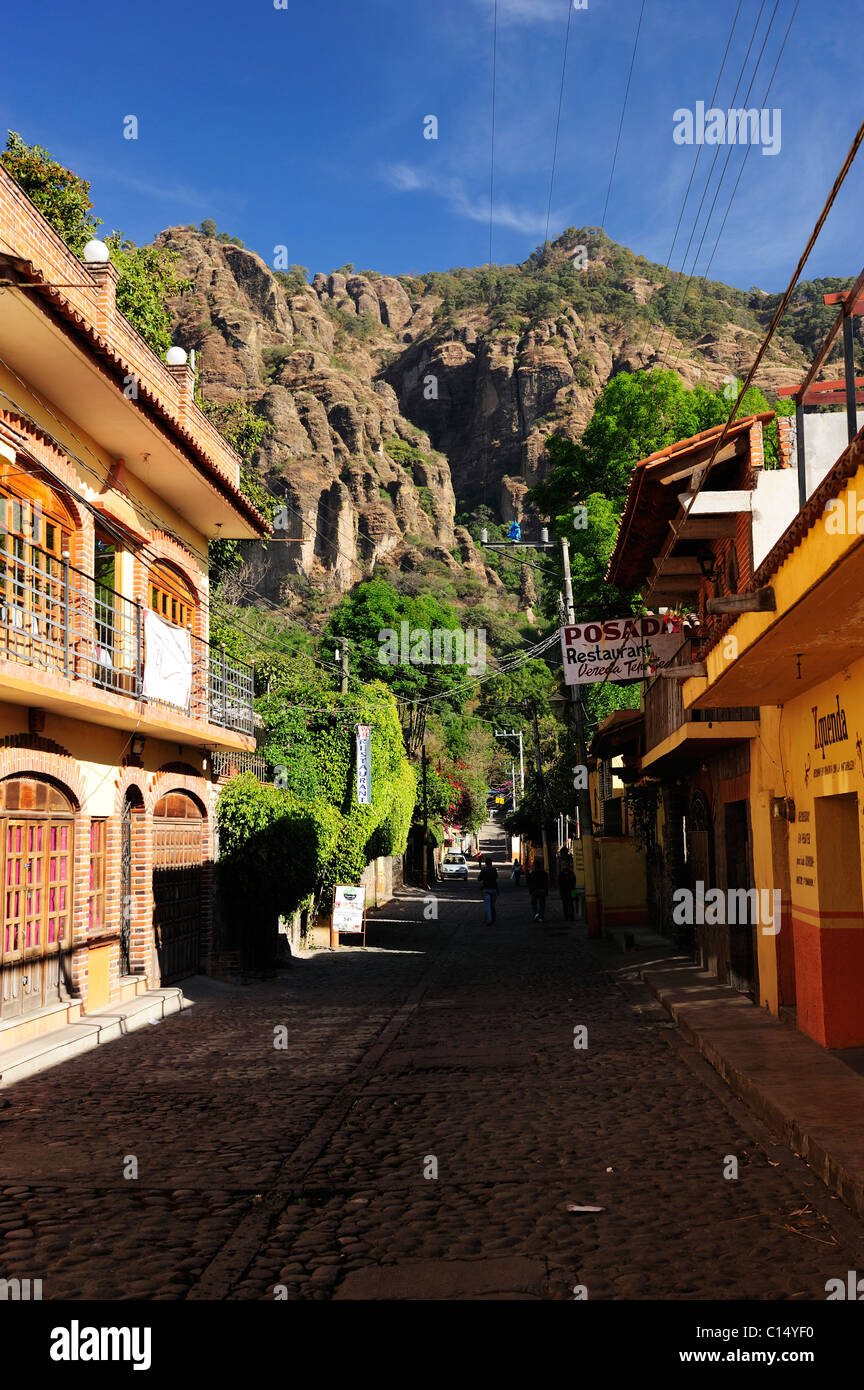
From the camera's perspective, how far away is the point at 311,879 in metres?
18.2

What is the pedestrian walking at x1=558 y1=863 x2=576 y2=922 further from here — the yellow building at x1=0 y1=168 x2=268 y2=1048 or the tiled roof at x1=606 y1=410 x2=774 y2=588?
the yellow building at x1=0 y1=168 x2=268 y2=1048

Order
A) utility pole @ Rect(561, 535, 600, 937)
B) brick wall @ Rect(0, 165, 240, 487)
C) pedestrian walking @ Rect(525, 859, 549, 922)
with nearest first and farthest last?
brick wall @ Rect(0, 165, 240, 487) → utility pole @ Rect(561, 535, 600, 937) → pedestrian walking @ Rect(525, 859, 549, 922)

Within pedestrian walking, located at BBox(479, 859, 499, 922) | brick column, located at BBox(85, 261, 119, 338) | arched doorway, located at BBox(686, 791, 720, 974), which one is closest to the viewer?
brick column, located at BBox(85, 261, 119, 338)

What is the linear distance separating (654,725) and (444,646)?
169ft

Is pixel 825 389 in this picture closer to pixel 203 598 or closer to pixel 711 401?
pixel 203 598

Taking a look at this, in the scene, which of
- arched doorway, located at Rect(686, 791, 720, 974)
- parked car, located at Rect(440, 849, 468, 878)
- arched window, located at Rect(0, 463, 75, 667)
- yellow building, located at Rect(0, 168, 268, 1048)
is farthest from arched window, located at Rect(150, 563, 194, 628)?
parked car, located at Rect(440, 849, 468, 878)

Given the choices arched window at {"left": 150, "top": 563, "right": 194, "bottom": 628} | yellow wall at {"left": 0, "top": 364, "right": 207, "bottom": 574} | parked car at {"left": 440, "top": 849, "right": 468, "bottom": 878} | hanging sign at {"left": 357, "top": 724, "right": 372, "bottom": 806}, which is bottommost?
parked car at {"left": 440, "top": 849, "right": 468, "bottom": 878}

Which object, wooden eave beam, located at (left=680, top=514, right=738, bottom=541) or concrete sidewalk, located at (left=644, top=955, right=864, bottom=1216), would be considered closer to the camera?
concrete sidewalk, located at (left=644, top=955, right=864, bottom=1216)

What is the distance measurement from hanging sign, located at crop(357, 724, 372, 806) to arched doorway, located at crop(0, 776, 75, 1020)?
1208cm

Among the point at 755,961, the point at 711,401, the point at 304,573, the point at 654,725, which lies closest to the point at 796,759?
the point at 755,961

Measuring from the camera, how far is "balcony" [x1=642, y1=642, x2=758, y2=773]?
1302 cm

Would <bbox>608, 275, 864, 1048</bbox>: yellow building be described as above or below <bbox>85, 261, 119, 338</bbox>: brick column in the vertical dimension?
below

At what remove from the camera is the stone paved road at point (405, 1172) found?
5.14 m

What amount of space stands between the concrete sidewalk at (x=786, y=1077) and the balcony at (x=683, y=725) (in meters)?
3.11
